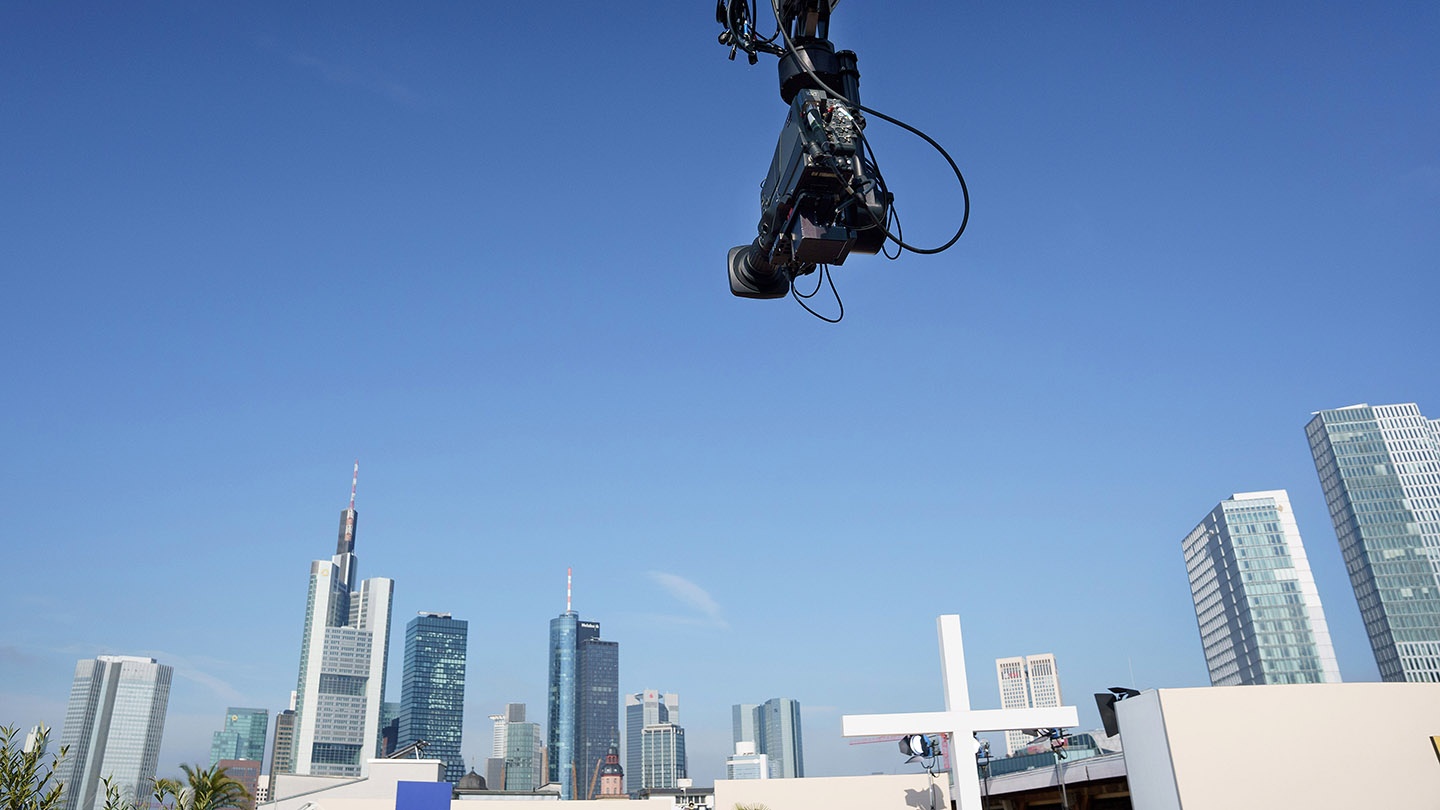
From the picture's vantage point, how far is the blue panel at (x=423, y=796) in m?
27.6

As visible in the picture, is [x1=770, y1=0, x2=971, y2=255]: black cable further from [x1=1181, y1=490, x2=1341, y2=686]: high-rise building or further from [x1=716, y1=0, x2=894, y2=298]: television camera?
[x1=1181, y1=490, x2=1341, y2=686]: high-rise building

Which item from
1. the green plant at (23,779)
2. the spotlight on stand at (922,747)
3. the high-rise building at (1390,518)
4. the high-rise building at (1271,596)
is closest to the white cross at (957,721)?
the spotlight on stand at (922,747)

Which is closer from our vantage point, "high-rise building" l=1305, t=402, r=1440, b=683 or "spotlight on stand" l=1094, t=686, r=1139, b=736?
"spotlight on stand" l=1094, t=686, r=1139, b=736

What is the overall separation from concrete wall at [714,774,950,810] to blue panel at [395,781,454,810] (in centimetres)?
820

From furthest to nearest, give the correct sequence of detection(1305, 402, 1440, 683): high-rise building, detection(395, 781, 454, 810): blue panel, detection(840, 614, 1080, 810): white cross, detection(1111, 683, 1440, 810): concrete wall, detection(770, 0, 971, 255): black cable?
detection(1305, 402, 1440, 683): high-rise building < detection(395, 781, 454, 810): blue panel < detection(840, 614, 1080, 810): white cross < detection(1111, 683, 1440, 810): concrete wall < detection(770, 0, 971, 255): black cable

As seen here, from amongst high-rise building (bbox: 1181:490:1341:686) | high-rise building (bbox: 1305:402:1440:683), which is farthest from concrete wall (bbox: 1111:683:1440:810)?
high-rise building (bbox: 1181:490:1341:686)

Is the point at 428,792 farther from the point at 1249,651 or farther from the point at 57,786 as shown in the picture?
the point at 1249,651

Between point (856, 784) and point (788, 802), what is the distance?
7.21 ft

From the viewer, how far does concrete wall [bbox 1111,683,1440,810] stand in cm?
1653

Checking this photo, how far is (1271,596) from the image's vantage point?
186 m

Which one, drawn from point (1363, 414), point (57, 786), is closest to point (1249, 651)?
point (1363, 414)

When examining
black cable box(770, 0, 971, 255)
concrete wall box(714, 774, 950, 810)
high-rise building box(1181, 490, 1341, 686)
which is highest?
high-rise building box(1181, 490, 1341, 686)

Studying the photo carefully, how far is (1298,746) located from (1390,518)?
18740 cm

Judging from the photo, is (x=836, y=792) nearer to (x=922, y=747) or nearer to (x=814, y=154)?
(x=922, y=747)
